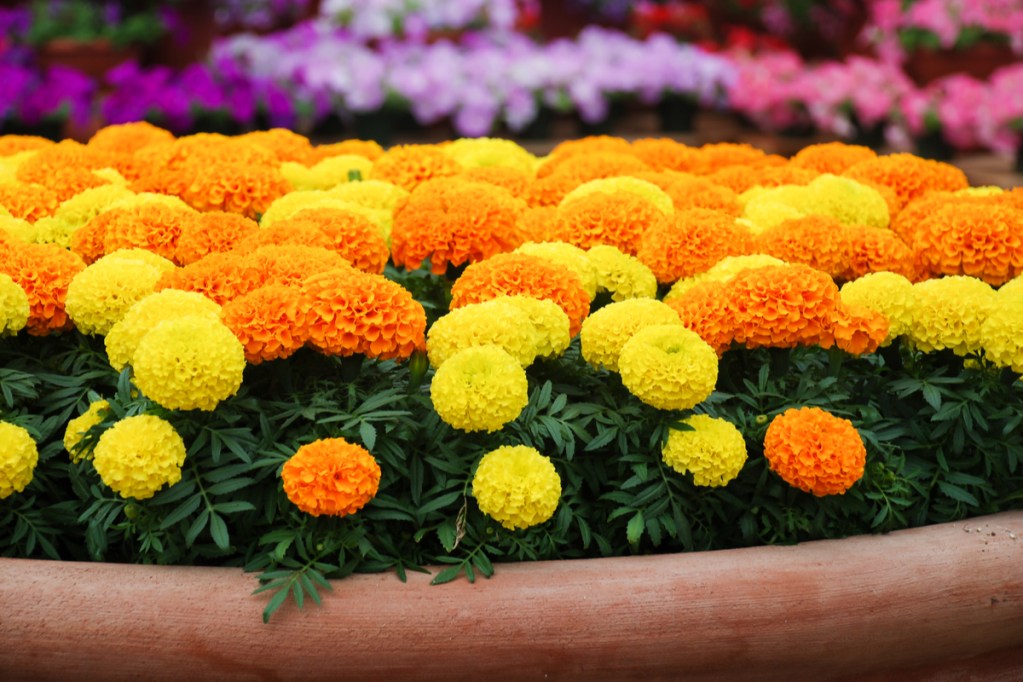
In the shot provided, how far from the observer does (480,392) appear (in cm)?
164

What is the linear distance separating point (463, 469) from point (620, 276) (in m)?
0.60

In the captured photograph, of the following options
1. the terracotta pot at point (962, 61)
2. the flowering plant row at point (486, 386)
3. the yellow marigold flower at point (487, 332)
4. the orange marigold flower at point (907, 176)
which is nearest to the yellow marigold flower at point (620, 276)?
the flowering plant row at point (486, 386)

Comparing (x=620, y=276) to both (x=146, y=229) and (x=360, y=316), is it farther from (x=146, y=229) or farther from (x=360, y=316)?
(x=146, y=229)

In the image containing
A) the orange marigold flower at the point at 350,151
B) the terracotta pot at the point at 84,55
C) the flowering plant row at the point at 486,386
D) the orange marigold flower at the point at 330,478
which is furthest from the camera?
the terracotta pot at the point at 84,55

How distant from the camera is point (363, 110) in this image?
5570 millimetres

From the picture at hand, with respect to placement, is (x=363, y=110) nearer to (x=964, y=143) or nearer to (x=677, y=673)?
(x=964, y=143)

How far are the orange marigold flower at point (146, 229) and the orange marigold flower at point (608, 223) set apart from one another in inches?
28.9

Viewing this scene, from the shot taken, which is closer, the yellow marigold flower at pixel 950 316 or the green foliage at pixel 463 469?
the green foliage at pixel 463 469

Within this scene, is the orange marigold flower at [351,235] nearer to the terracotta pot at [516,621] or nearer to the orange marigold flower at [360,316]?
the orange marigold flower at [360,316]

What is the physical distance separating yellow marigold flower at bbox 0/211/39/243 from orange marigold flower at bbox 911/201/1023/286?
5.77 feet

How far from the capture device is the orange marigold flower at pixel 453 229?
216cm

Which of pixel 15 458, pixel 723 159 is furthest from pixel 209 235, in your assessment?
pixel 723 159

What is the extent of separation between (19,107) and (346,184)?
3319 millimetres

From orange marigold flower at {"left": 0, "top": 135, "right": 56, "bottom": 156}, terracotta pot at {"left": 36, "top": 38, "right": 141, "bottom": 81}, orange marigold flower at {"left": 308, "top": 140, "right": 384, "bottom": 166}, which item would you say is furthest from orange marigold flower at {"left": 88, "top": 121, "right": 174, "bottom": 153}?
terracotta pot at {"left": 36, "top": 38, "right": 141, "bottom": 81}
